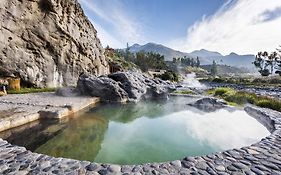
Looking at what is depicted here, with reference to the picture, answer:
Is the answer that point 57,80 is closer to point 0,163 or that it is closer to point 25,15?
point 25,15

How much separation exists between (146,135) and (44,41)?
55.0 ft

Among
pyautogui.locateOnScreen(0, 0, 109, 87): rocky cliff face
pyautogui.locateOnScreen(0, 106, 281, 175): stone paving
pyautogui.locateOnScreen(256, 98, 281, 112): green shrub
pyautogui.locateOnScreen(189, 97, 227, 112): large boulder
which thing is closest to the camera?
pyautogui.locateOnScreen(0, 106, 281, 175): stone paving

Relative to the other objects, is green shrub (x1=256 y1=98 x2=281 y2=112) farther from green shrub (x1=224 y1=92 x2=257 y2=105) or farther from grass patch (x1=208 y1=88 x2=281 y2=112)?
green shrub (x1=224 y1=92 x2=257 y2=105)

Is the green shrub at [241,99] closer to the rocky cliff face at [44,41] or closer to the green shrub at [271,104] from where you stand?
the green shrub at [271,104]

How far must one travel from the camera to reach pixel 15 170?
404 cm

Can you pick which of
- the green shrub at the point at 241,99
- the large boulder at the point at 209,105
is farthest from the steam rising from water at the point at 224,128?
the green shrub at the point at 241,99

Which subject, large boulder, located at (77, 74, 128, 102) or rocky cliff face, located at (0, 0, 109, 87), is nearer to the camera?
large boulder, located at (77, 74, 128, 102)

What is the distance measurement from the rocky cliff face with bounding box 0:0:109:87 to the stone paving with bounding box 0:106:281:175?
49.9ft

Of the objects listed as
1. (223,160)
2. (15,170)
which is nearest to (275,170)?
(223,160)

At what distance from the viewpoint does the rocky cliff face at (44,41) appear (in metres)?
17.5

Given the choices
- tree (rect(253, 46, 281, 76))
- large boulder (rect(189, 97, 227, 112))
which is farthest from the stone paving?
tree (rect(253, 46, 281, 76))

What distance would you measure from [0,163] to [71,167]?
142 cm

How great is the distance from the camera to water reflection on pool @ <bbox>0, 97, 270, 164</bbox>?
621 cm

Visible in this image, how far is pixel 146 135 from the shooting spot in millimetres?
8141
